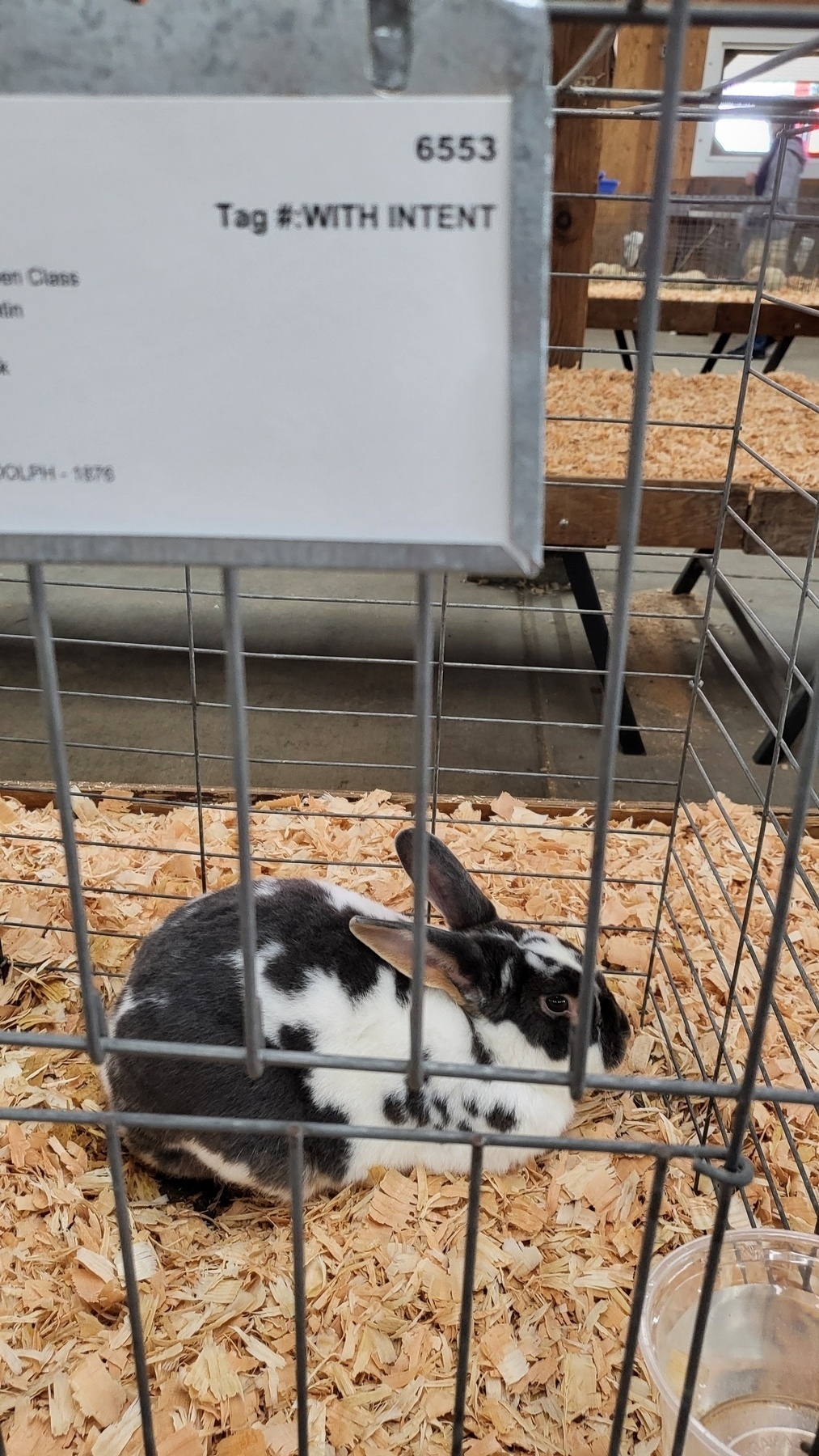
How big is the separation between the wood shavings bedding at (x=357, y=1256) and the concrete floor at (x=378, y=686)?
3.09 ft

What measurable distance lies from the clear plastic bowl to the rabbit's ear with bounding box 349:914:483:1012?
37 cm

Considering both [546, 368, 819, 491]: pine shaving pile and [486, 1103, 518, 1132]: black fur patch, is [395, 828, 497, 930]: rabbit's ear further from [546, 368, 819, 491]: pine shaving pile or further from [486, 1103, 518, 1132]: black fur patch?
[546, 368, 819, 491]: pine shaving pile

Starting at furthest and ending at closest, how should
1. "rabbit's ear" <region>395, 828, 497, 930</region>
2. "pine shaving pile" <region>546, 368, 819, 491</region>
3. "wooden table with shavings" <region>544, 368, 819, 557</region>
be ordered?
"pine shaving pile" <region>546, 368, 819, 491</region>, "wooden table with shavings" <region>544, 368, 819, 557</region>, "rabbit's ear" <region>395, 828, 497, 930</region>

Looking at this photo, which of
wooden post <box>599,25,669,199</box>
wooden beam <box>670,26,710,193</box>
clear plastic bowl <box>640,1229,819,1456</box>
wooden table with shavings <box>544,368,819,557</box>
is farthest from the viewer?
wooden post <box>599,25,669,199</box>

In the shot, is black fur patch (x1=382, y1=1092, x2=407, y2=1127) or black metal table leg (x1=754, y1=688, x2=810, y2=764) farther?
black metal table leg (x1=754, y1=688, x2=810, y2=764)

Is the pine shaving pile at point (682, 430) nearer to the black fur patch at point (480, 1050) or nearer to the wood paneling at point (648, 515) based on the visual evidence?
the wood paneling at point (648, 515)

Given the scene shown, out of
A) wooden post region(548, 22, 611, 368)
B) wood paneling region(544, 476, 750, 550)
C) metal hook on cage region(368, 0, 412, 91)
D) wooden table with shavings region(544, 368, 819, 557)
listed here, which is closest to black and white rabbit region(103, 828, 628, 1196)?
metal hook on cage region(368, 0, 412, 91)

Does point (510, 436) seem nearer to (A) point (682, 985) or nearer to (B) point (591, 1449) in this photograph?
(B) point (591, 1449)

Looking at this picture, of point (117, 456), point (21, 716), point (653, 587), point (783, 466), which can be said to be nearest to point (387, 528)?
point (117, 456)

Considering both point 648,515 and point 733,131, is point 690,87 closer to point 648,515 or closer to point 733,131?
point 733,131

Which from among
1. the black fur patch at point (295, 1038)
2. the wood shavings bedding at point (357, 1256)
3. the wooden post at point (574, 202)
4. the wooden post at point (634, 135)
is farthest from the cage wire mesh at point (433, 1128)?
the wooden post at point (634, 135)

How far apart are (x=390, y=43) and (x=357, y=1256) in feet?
4.12

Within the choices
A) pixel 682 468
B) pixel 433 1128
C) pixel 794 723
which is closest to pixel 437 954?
pixel 433 1128

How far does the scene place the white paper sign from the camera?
493 millimetres
